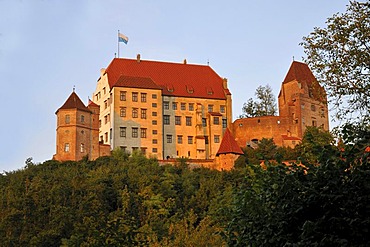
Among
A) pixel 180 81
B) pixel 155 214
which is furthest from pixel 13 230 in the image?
pixel 180 81

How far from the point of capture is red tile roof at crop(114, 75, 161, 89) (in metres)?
70.9

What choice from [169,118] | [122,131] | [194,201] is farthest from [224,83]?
[194,201]

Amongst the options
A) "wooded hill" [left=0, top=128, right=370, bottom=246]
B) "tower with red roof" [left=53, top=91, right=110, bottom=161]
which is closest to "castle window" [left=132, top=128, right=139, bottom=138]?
"tower with red roof" [left=53, top=91, right=110, bottom=161]

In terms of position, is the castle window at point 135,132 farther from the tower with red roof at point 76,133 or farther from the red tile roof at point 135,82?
the red tile roof at point 135,82

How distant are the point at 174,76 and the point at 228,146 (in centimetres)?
1543

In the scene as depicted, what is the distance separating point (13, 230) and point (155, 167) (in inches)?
913

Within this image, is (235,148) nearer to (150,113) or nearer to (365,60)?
(150,113)

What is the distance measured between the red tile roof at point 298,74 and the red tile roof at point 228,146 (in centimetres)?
1350

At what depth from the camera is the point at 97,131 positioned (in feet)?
220

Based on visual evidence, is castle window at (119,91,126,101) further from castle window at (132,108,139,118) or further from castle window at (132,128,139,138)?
castle window at (132,128,139,138)

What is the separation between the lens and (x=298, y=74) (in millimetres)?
77000

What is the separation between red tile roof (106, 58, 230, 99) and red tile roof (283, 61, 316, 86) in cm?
801

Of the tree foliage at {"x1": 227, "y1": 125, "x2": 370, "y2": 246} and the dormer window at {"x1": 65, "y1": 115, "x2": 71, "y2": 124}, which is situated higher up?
the dormer window at {"x1": 65, "y1": 115, "x2": 71, "y2": 124}

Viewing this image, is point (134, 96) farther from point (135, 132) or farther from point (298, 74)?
point (298, 74)
